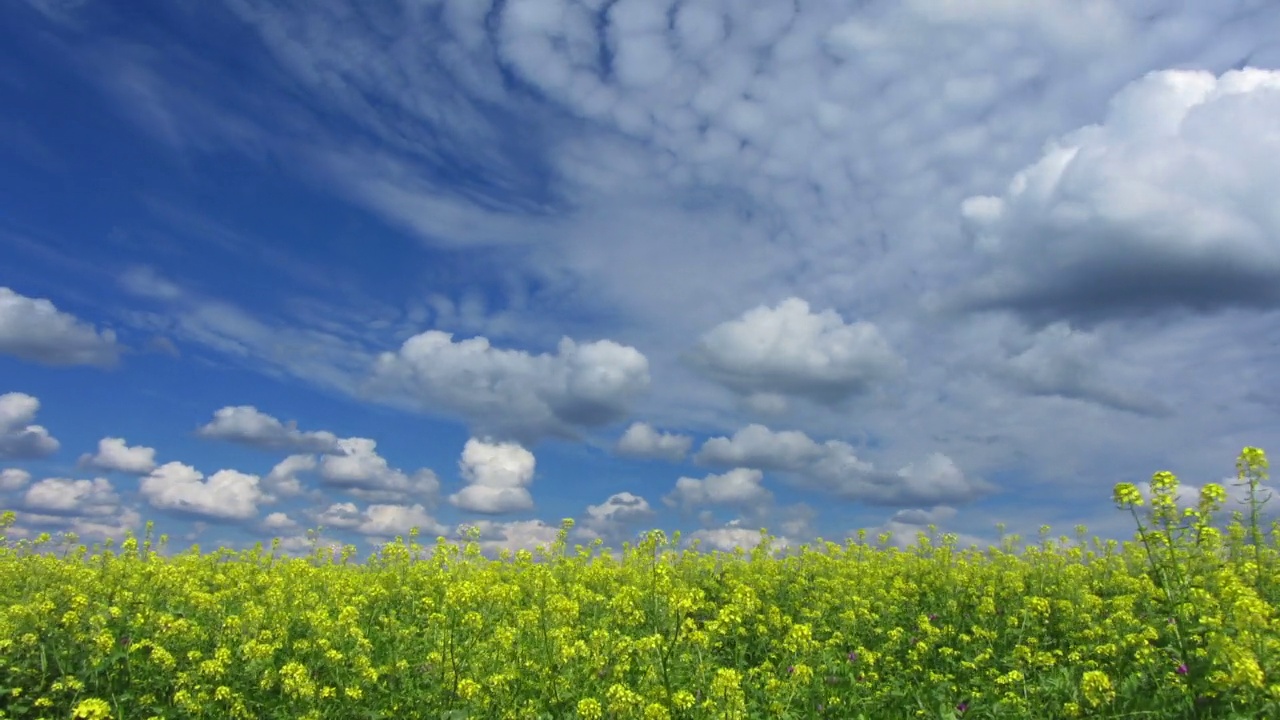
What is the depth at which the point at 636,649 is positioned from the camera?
9.62 m

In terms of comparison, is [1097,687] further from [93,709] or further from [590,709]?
[93,709]

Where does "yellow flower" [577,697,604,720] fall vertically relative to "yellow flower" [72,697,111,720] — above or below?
above

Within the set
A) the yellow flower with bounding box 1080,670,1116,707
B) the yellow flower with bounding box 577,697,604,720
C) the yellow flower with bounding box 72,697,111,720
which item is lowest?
the yellow flower with bounding box 72,697,111,720

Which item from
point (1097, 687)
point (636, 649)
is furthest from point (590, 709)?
point (1097, 687)

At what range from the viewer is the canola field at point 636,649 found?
8148mm

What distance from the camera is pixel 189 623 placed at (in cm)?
1020

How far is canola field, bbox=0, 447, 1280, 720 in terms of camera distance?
815 centimetres

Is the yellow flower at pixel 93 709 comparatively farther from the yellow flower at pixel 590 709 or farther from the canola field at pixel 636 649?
the yellow flower at pixel 590 709

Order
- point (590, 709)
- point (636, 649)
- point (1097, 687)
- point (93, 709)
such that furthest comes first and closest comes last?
point (636, 649) < point (1097, 687) < point (93, 709) < point (590, 709)

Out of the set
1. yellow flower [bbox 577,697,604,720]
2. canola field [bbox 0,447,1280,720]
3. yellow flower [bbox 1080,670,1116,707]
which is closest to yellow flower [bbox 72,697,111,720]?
canola field [bbox 0,447,1280,720]

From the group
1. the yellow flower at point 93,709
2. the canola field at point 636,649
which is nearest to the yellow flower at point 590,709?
the canola field at point 636,649

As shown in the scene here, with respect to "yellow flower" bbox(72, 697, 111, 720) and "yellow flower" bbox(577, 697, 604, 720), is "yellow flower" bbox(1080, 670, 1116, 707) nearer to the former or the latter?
"yellow flower" bbox(577, 697, 604, 720)

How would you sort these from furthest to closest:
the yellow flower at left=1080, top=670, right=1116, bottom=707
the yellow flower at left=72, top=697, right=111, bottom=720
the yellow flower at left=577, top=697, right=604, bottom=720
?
1. the yellow flower at left=1080, top=670, right=1116, bottom=707
2. the yellow flower at left=72, top=697, right=111, bottom=720
3. the yellow flower at left=577, top=697, right=604, bottom=720

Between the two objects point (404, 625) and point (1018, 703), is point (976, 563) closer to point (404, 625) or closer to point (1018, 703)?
point (1018, 703)
